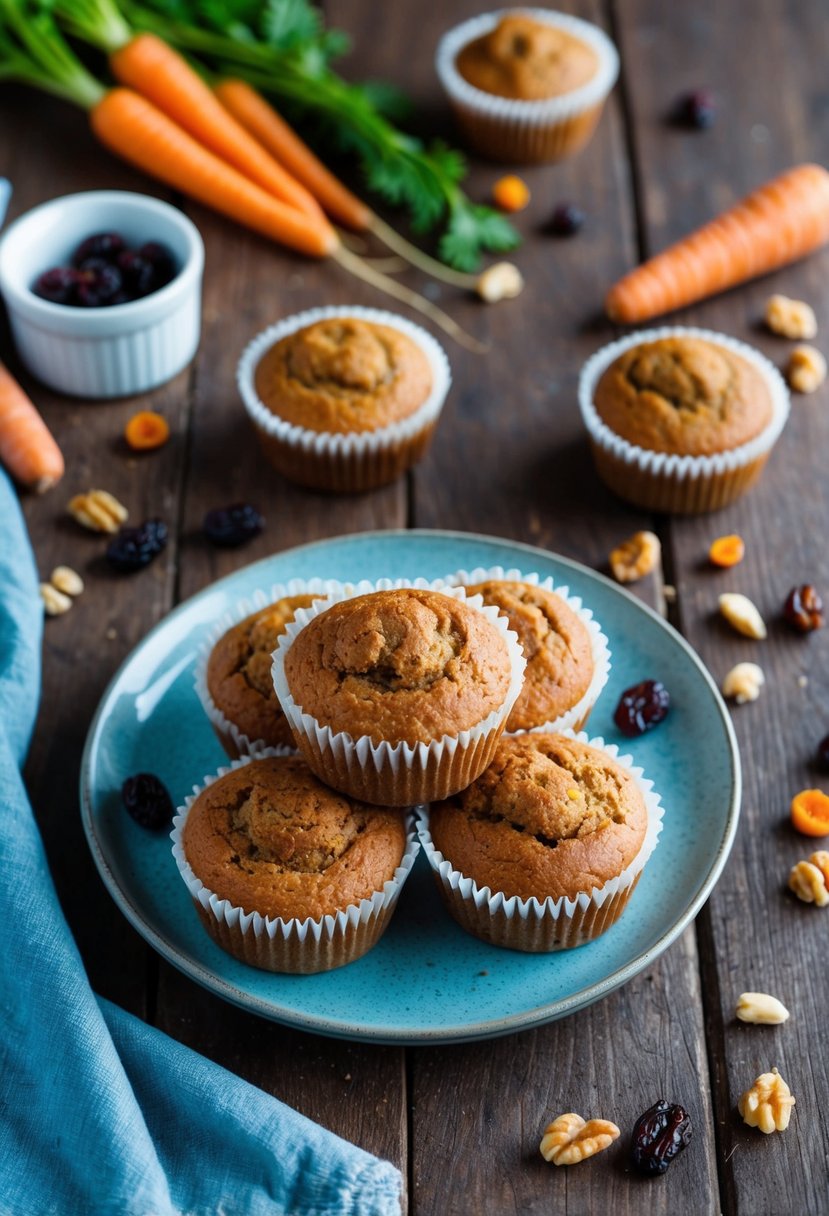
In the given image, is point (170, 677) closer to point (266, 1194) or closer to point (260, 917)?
point (260, 917)

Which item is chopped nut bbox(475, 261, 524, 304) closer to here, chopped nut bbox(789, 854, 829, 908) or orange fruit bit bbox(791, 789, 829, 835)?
orange fruit bit bbox(791, 789, 829, 835)

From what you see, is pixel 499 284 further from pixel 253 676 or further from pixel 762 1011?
pixel 762 1011

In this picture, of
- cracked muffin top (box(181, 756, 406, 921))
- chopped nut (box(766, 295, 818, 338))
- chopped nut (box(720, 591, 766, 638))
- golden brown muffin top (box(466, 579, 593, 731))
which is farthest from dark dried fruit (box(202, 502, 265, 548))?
chopped nut (box(766, 295, 818, 338))

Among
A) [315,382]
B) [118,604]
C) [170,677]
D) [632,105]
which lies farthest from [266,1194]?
[632,105]

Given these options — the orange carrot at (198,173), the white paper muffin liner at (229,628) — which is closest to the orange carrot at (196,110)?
the orange carrot at (198,173)

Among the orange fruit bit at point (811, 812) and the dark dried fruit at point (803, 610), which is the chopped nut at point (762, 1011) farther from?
the dark dried fruit at point (803, 610)
